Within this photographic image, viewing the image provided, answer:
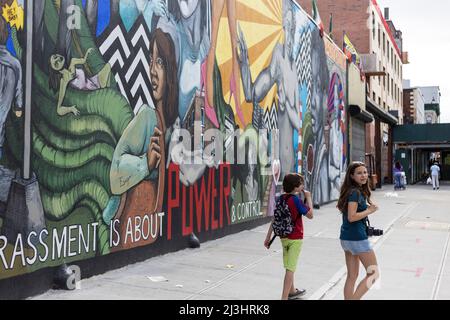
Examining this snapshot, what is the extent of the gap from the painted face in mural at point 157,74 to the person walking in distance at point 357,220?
4.03m

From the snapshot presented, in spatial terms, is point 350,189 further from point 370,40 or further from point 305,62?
point 370,40

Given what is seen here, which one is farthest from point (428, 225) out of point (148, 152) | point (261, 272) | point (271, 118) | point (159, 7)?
point (159, 7)

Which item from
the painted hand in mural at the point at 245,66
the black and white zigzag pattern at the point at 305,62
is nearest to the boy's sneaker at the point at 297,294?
the painted hand in mural at the point at 245,66

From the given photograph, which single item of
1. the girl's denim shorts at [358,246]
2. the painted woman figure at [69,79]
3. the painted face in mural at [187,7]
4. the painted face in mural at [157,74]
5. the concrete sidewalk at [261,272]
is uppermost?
the painted face in mural at [187,7]

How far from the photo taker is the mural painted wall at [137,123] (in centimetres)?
554

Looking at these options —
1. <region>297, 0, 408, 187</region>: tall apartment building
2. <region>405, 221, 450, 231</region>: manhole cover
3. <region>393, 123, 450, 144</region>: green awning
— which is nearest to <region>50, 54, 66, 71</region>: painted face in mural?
<region>405, 221, 450, 231</region>: manhole cover

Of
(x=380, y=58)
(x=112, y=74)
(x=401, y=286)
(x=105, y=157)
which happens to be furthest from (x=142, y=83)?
(x=380, y=58)

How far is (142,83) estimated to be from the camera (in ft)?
25.1

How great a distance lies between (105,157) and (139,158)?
0.85m

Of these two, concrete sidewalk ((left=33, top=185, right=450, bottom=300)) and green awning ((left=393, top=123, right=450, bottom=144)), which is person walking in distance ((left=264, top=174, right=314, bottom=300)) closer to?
concrete sidewalk ((left=33, top=185, right=450, bottom=300))

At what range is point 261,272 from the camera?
7289 mm

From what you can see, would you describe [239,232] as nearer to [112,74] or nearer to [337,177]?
[112,74]

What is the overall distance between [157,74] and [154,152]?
4.28ft

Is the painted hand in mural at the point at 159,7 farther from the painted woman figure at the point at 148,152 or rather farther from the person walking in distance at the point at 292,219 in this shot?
the person walking in distance at the point at 292,219
